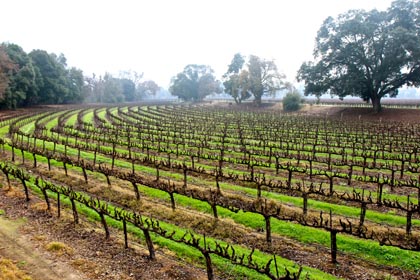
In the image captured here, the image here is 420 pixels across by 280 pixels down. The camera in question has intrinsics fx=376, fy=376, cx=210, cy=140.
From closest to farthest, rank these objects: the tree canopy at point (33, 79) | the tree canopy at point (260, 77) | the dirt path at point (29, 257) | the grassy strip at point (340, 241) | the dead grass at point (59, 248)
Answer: the dirt path at point (29, 257) < the grassy strip at point (340, 241) < the dead grass at point (59, 248) < the tree canopy at point (33, 79) < the tree canopy at point (260, 77)

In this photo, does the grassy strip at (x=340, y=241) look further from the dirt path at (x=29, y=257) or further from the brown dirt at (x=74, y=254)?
the dirt path at (x=29, y=257)

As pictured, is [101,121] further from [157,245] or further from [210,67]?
[210,67]

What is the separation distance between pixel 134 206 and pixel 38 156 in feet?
50.2

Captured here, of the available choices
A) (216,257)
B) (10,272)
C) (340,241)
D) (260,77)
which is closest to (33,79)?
(260,77)

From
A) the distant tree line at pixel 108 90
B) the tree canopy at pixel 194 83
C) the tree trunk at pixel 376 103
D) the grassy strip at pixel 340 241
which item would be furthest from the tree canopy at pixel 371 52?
the distant tree line at pixel 108 90

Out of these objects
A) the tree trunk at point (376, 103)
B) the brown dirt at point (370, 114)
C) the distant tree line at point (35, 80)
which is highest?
the distant tree line at point (35, 80)

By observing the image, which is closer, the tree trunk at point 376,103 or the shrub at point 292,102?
the tree trunk at point 376,103

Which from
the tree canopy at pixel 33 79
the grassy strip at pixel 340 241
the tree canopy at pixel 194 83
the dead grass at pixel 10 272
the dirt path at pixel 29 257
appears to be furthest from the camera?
the tree canopy at pixel 194 83

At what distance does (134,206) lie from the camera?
19844mm

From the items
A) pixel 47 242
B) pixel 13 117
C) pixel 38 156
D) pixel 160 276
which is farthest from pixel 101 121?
pixel 160 276

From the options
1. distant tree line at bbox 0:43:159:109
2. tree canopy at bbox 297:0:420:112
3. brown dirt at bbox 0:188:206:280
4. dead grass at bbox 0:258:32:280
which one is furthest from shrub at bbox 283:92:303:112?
dead grass at bbox 0:258:32:280

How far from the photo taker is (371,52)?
5747cm

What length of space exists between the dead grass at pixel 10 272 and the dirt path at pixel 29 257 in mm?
259

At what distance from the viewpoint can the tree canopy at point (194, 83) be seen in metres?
123
